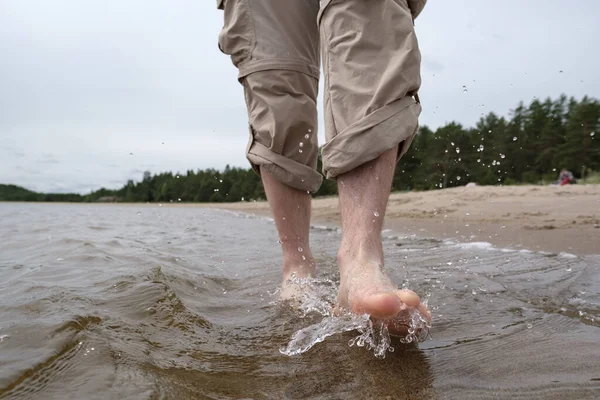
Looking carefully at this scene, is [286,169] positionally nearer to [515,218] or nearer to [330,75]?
[330,75]

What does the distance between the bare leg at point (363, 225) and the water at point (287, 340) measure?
3.5 inches

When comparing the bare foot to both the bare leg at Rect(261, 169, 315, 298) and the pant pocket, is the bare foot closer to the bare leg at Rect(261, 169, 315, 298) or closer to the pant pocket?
the bare leg at Rect(261, 169, 315, 298)

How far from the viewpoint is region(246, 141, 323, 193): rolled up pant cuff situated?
65.8 inches

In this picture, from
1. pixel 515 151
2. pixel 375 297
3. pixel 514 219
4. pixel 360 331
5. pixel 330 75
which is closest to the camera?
pixel 375 297

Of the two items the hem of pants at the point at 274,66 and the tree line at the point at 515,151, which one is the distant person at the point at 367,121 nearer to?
the hem of pants at the point at 274,66

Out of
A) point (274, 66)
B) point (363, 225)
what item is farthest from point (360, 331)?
point (274, 66)

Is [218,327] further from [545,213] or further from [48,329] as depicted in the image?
[545,213]

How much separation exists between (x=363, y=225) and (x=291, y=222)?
1.99 feet

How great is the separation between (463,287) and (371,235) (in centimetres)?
71

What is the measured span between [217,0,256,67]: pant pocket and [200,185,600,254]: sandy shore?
205 centimetres

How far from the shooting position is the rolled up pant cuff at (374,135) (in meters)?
1.13

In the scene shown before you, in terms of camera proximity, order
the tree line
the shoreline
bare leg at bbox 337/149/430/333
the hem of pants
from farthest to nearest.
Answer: the tree line
the shoreline
the hem of pants
bare leg at bbox 337/149/430/333

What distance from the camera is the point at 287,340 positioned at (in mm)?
1132

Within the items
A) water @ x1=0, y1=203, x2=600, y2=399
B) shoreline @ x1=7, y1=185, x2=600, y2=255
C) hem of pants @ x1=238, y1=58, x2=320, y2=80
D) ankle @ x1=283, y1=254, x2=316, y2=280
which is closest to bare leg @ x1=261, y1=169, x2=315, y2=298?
ankle @ x1=283, y1=254, x2=316, y2=280
